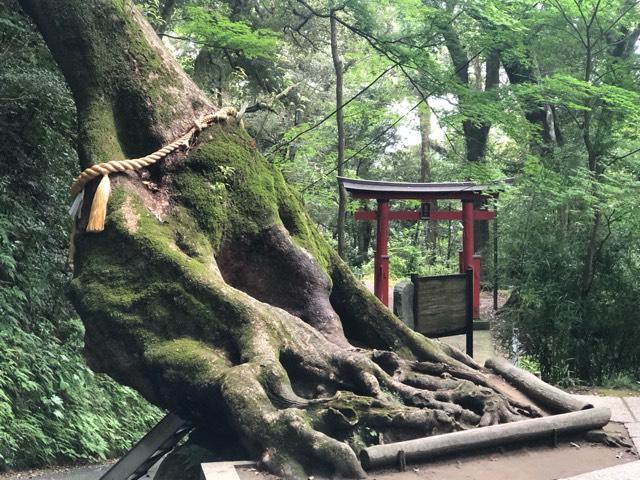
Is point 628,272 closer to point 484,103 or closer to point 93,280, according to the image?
point 484,103

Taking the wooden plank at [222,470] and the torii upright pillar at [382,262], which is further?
the torii upright pillar at [382,262]

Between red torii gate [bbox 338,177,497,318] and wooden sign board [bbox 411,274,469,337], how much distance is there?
17.7 feet

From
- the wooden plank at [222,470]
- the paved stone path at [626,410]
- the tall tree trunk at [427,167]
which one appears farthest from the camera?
the tall tree trunk at [427,167]

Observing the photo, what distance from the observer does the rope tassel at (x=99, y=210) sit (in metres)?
4.11

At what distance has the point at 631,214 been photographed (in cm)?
912

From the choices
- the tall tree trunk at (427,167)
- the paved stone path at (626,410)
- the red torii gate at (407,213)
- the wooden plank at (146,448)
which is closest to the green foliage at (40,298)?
the wooden plank at (146,448)

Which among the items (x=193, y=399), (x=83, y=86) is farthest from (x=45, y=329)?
(x=193, y=399)

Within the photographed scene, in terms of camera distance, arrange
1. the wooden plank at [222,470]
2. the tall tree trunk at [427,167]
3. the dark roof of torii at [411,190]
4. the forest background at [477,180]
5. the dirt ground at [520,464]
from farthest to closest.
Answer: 1. the tall tree trunk at [427,167]
2. the dark roof of torii at [411,190]
3. the forest background at [477,180]
4. the dirt ground at [520,464]
5. the wooden plank at [222,470]

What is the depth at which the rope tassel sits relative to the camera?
162 inches

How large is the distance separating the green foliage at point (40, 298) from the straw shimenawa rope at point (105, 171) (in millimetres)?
3589

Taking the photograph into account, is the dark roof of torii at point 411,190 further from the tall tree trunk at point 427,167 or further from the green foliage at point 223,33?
the tall tree trunk at point 427,167

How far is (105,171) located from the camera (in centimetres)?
436

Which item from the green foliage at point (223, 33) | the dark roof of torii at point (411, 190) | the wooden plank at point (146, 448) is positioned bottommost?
the wooden plank at point (146, 448)

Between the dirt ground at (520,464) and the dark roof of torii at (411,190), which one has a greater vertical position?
the dark roof of torii at (411,190)
